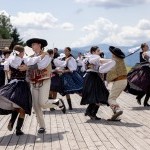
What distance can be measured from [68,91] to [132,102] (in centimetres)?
280

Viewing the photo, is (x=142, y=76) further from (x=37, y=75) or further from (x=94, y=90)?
(x=37, y=75)

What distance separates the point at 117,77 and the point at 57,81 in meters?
3.06

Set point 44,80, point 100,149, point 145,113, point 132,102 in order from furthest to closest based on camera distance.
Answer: point 132,102 < point 145,113 < point 44,80 < point 100,149

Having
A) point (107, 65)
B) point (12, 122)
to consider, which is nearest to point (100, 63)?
point (107, 65)

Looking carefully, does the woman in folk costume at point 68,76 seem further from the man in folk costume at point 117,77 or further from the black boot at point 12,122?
the black boot at point 12,122

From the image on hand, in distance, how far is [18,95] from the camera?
874cm

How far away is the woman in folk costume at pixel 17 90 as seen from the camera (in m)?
8.68

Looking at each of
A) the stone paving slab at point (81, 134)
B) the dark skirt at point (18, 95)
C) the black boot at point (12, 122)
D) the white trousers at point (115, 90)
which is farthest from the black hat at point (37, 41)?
the white trousers at point (115, 90)

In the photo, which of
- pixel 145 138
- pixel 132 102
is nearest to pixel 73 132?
pixel 145 138

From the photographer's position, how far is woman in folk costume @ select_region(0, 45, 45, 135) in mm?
8680

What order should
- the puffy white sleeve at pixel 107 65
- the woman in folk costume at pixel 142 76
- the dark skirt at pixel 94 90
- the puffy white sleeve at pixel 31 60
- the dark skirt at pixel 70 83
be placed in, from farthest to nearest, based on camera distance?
the woman in folk costume at pixel 142 76, the dark skirt at pixel 70 83, the dark skirt at pixel 94 90, the puffy white sleeve at pixel 107 65, the puffy white sleeve at pixel 31 60

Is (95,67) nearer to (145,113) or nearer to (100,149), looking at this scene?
(145,113)

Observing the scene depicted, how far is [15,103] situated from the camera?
28.5 feet

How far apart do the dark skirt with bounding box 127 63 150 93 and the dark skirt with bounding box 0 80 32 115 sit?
5.29m
